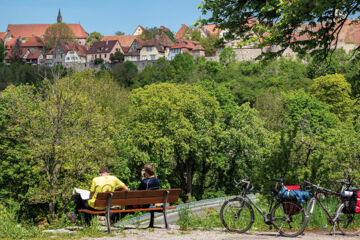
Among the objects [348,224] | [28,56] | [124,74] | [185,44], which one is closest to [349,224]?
[348,224]

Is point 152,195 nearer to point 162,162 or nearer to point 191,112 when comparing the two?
point 162,162

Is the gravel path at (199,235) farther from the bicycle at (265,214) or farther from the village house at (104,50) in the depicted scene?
the village house at (104,50)

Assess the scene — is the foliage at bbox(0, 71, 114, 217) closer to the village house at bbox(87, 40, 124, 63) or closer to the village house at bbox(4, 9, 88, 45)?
the village house at bbox(87, 40, 124, 63)

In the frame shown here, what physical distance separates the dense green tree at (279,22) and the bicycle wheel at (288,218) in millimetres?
3262

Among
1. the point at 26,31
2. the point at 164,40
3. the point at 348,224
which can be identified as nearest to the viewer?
the point at 348,224

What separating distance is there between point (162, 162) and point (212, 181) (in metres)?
7.53

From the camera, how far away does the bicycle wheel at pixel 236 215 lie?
809cm

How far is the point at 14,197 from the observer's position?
28094mm

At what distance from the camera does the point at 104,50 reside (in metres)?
134

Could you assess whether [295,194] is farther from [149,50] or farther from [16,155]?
[149,50]

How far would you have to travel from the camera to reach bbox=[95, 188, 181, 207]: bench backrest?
8188mm

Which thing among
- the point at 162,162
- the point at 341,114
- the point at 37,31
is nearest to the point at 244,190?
the point at 162,162

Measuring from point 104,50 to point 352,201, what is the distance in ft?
426

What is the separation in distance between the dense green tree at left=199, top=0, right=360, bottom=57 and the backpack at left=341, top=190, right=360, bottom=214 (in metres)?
3.14
